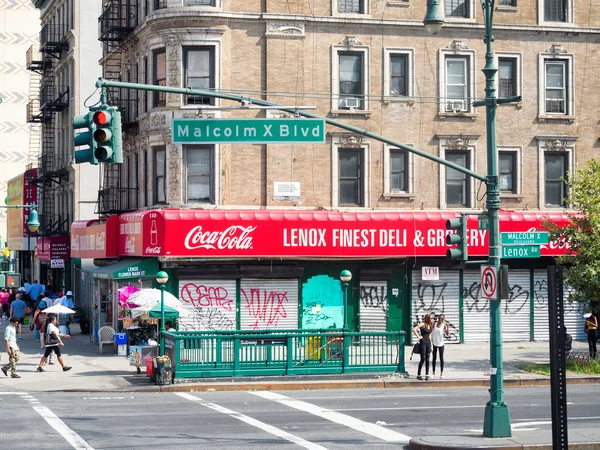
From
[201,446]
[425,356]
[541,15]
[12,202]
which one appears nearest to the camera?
[201,446]

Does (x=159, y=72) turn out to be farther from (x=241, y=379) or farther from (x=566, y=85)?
(x=566, y=85)

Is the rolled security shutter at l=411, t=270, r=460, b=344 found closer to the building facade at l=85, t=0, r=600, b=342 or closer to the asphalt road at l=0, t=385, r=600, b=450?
the building facade at l=85, t=0, r=600, b=342

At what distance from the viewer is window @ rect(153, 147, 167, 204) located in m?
36.1

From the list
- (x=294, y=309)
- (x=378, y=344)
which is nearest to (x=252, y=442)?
(x=378, y=344)

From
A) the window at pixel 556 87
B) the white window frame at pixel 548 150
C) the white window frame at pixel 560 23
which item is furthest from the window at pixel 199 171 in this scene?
the white window frame at pixel 560 23

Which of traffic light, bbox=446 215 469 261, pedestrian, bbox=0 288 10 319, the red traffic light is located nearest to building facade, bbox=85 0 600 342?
pedestrian, bbox=0 288 10 319

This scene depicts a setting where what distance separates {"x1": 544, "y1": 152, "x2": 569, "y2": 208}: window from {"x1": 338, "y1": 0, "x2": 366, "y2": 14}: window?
870 centimetres

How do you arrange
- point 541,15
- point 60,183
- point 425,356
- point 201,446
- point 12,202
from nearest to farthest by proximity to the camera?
point 201,446 → point 425,356 → point 541,15 → point 60,183 → point 12,202

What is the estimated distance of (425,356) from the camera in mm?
28109

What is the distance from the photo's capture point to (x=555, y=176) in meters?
38.9

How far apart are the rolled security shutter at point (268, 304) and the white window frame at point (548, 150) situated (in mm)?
9772

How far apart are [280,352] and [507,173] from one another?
14.2 m

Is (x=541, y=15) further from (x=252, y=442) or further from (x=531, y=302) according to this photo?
(x=252, y=442)

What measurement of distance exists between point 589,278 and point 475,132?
1002 centimetres
